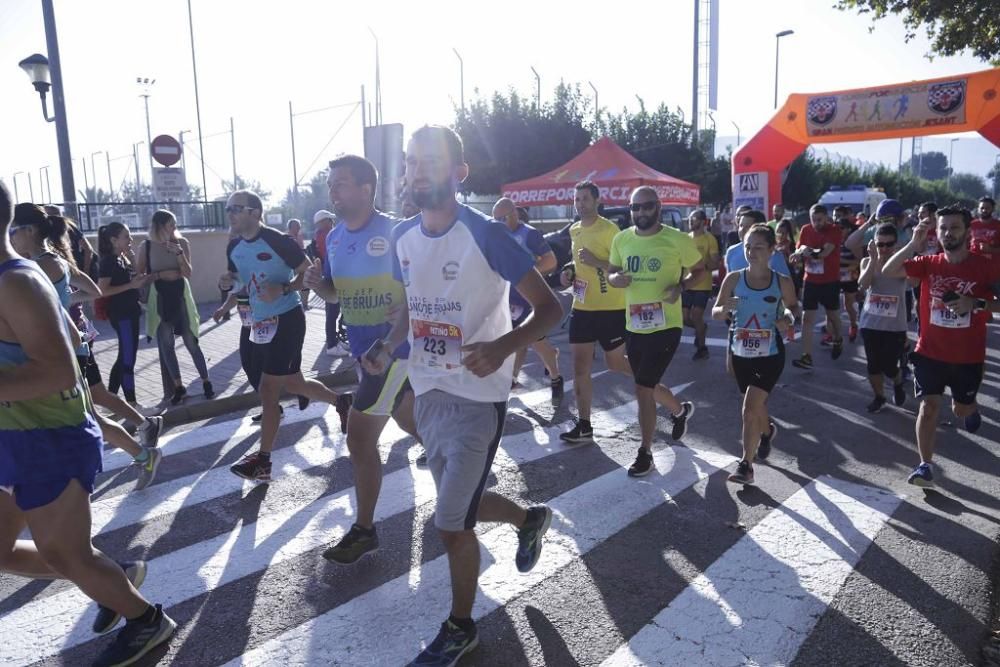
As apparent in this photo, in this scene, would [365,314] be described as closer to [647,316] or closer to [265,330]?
[265,330]

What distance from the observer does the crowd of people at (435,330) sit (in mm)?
2617

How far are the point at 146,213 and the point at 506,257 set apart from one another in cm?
1558

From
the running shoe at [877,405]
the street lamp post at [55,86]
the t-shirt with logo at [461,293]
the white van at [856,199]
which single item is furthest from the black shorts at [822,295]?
the white van at [856,199]

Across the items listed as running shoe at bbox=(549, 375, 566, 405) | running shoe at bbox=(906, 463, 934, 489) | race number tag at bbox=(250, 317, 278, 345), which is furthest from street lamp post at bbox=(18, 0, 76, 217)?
running shoe at bbox=(906, 463, 934, 489)

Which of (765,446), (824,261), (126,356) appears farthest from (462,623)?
(824,261)

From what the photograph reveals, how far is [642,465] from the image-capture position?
5.05 metres

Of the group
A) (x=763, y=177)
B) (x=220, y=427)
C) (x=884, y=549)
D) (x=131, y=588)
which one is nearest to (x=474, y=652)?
(x=131, y=588)

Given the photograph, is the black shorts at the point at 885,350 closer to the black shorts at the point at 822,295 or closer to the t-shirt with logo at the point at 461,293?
the black shorts at the point at 822,295

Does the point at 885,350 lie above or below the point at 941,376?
below

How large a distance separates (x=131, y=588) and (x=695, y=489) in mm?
3348

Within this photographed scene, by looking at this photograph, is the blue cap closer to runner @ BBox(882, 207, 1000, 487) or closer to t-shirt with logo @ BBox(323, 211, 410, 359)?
runner @ BBox(882, 207, 1000, 487)

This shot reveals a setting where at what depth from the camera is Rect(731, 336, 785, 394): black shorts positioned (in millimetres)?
4953

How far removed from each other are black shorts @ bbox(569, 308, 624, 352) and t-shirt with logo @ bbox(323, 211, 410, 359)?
2434mm

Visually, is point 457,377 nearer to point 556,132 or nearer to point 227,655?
point 227,655
